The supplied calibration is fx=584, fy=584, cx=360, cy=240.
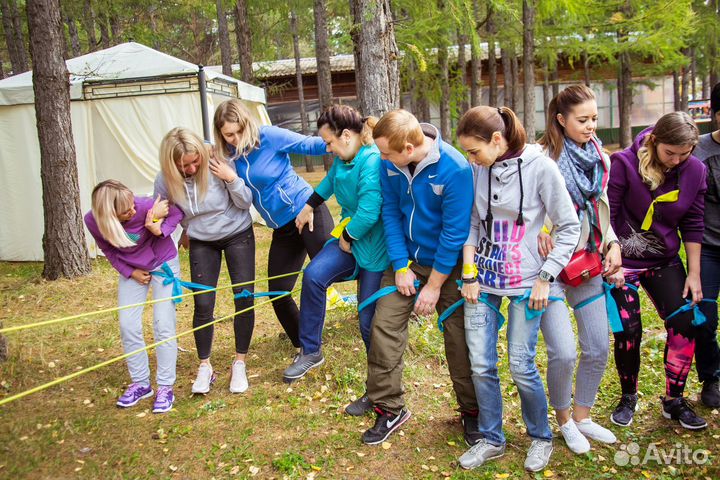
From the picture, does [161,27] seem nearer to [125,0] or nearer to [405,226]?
[125,0]

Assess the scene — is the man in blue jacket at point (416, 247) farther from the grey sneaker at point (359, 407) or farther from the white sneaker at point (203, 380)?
the white sneaker at point (203, 380)

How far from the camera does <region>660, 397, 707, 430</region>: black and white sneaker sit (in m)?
3.22

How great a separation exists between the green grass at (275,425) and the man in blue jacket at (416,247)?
223mm

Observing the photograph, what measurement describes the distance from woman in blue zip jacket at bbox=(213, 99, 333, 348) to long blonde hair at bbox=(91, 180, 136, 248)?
0.68 m

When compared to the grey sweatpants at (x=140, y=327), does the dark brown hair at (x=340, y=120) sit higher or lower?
higher

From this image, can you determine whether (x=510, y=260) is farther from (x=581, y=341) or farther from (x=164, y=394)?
(x=164, y=394)

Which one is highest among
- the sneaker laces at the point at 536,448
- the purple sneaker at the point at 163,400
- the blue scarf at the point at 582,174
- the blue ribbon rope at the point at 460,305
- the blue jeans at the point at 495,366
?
the blue scarf at the point at 582,174

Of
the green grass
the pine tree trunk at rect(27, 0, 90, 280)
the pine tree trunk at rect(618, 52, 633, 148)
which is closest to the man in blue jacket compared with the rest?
the green grass

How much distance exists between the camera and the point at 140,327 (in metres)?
3.57

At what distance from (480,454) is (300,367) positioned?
137cm

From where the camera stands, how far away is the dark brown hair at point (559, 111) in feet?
9.12

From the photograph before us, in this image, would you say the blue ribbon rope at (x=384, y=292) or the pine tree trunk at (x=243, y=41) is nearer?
the blue ribbon rope at (x=384, y=292)

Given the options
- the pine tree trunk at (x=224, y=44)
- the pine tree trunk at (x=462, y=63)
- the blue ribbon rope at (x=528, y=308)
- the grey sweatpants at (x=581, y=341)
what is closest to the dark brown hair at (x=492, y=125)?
the blue ribbon rope at (x=528, y=308)

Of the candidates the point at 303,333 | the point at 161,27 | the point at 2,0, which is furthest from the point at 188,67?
the point at 161,27
